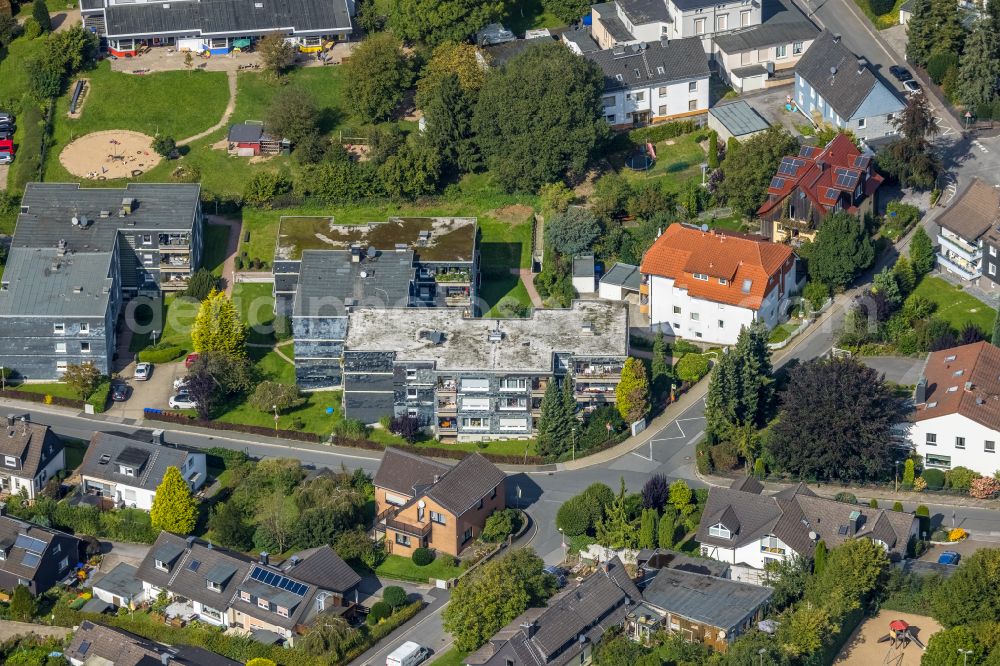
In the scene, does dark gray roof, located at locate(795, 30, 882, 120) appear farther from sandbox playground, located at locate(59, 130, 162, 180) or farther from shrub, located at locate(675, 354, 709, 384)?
sandbox playground, located at locate(59, 130, 162, 180)

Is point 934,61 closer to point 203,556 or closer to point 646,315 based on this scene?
point 646,315

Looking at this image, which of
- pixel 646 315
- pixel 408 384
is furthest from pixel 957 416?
pixel 408 384

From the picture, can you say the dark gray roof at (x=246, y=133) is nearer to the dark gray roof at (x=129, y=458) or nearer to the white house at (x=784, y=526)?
the dark gray roof at (x=129, y=458)

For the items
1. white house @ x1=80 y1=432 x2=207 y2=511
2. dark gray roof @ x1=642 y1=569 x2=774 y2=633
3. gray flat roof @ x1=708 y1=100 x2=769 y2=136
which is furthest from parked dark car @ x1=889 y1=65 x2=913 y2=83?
white house @ x1=80 y1=432 x2=207 y2=511

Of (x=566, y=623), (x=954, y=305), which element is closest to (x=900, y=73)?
(x=954, y=305)

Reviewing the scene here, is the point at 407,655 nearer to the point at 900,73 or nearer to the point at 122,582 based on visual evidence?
the point at 122,582

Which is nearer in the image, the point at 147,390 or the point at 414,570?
the point at 414,570
